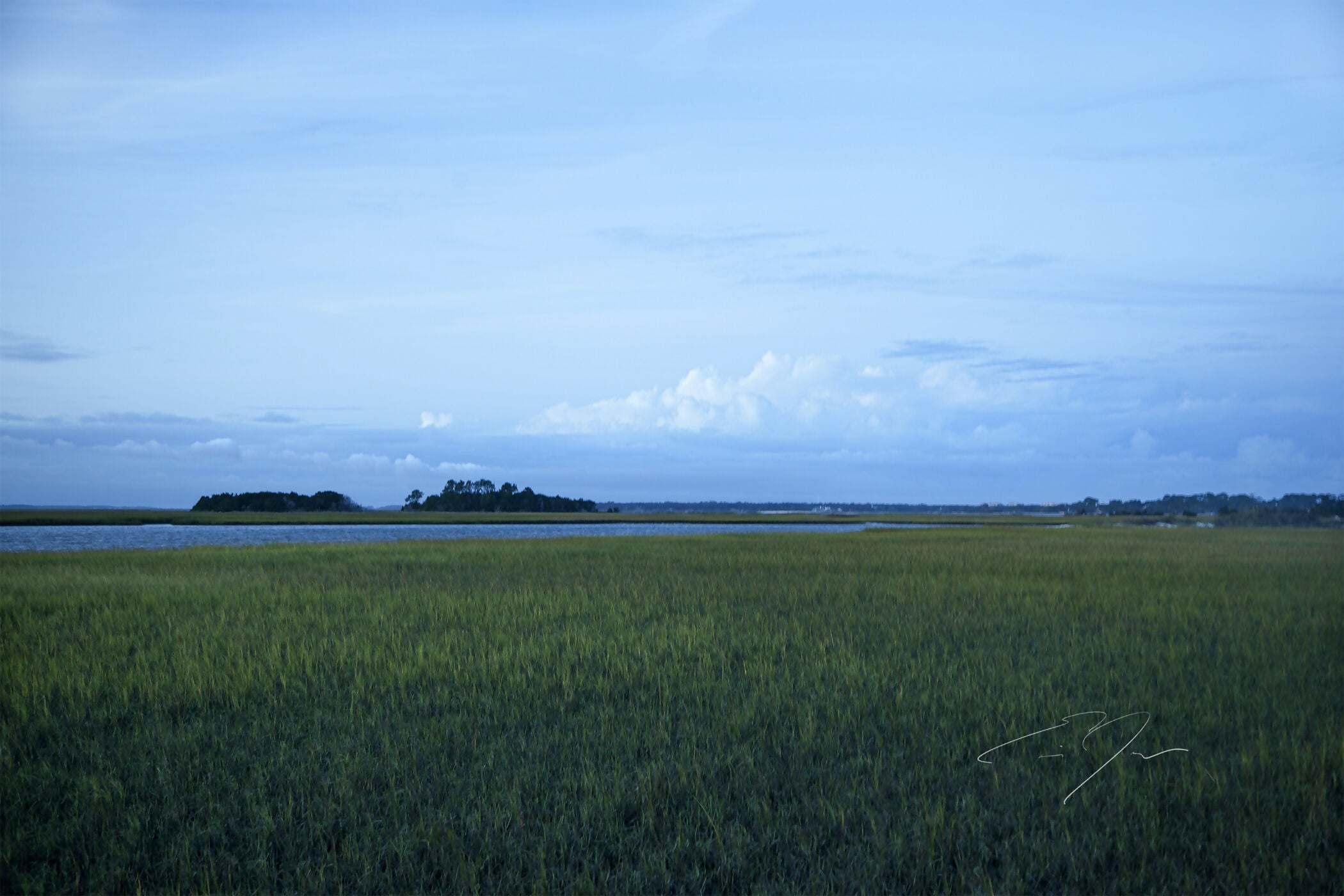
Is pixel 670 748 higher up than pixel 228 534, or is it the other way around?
pixel 670 748

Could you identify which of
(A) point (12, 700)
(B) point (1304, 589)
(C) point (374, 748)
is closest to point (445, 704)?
(C) point (374, 748)

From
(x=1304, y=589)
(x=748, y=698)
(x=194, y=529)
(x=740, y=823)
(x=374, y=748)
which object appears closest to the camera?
(x=740, y=823)

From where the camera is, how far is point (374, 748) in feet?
19.8

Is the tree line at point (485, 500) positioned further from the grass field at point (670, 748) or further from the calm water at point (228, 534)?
the grass field at point (670, 748)

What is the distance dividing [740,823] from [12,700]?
23.1 feet

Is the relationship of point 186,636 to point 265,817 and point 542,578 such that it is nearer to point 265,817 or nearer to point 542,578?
point 265,817

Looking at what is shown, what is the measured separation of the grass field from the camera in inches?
169

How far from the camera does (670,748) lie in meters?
5.98
